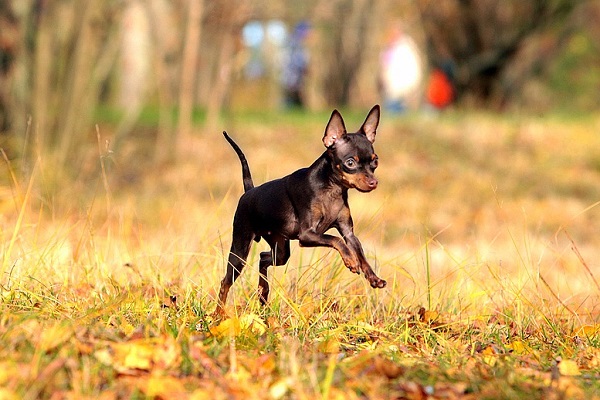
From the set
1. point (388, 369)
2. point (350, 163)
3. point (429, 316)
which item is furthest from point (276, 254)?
point (429, 316)

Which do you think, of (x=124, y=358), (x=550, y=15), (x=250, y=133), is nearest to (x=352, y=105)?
(x=550, y=15)

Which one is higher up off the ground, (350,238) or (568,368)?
(350,238)

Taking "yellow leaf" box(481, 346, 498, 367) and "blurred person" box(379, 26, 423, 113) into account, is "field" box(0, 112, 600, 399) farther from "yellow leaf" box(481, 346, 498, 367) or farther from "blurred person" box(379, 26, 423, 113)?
"blurred person" box(379, 26, 423, 113)

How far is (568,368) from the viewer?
3.98 m

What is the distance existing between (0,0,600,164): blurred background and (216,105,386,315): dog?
3918 millimetres

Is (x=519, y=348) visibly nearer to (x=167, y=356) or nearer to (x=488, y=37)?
(x=167, y=356)

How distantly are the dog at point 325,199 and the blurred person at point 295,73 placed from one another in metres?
21.4

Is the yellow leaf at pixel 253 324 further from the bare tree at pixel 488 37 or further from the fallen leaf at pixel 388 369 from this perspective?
the bare tree at pixel 488 37

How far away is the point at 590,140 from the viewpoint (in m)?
16.2

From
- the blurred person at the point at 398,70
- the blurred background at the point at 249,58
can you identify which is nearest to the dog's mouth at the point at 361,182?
the blurred background at the point at 249,58

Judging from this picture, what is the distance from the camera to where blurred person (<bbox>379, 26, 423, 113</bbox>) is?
751 inches

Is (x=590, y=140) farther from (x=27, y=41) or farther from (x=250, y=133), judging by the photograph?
(x=27, y=41)

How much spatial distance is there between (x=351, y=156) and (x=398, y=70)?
1539 cm

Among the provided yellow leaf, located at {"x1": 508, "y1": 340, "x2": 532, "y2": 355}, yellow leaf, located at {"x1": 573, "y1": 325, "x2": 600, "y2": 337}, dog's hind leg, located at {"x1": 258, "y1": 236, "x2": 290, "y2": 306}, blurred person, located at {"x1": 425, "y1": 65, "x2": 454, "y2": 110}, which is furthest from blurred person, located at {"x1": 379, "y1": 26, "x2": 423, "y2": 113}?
dog's hind leg, located at {"x1": 258, "y1": 236, "x2": 290, "y2": 306}
